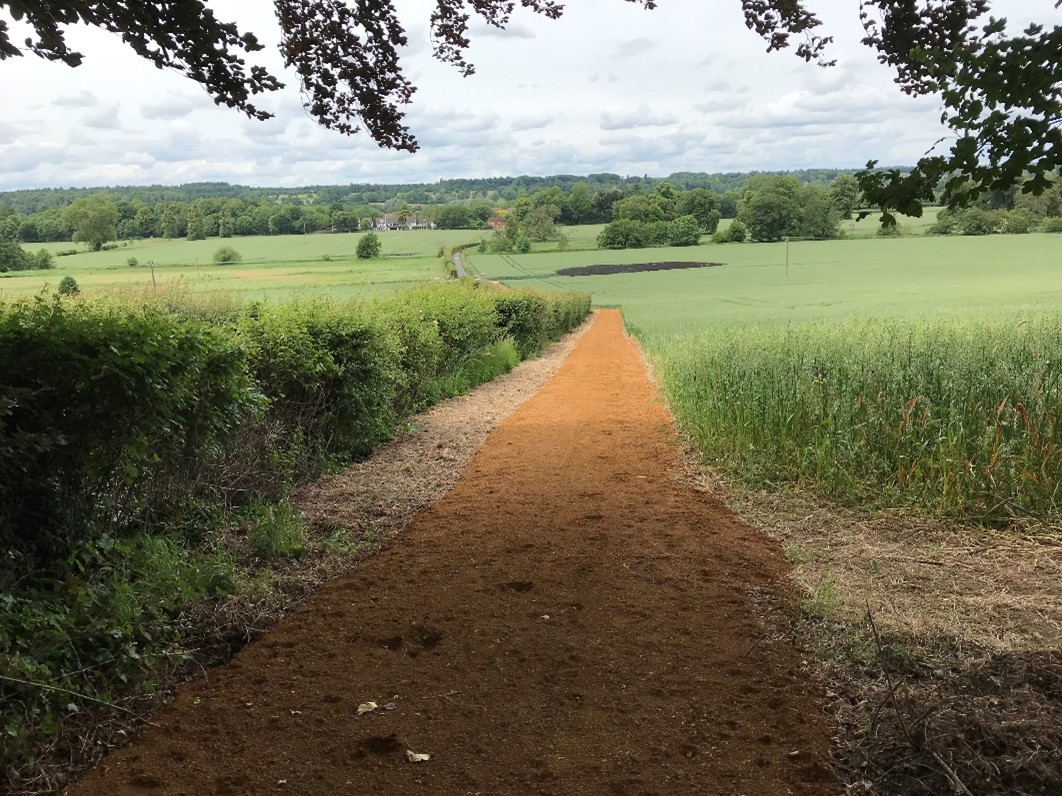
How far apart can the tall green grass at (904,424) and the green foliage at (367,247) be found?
131 feet

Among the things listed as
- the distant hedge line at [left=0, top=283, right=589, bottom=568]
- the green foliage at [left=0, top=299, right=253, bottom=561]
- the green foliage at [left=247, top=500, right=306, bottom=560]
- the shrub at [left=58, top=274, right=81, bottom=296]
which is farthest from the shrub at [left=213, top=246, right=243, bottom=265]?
the green foliage at [left=0, top=299, right=253, bottom=561]

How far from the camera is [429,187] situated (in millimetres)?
35781

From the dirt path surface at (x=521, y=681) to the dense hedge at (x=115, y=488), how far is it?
17.5 inches

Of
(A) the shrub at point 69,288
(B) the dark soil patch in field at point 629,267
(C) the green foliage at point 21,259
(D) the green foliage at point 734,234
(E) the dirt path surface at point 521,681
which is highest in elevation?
(D) the green foliage at point 734,234

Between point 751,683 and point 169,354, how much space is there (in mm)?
3531

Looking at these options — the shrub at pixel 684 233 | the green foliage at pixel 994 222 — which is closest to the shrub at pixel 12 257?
the green foliage at pixel 994 222

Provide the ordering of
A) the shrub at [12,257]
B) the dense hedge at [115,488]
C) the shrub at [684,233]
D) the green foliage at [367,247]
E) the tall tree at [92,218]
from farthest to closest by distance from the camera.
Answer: the shrub at [684,233] < the green foliage at [367,247] < the tall tree at [92,218] < the shrub at [12,257] < the dense hedge at [115,488]

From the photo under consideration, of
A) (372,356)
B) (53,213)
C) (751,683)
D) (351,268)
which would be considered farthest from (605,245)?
(751,683)

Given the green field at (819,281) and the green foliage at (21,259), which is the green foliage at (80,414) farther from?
the green field at (819,281)

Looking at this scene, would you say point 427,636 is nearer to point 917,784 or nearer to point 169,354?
point 169,354

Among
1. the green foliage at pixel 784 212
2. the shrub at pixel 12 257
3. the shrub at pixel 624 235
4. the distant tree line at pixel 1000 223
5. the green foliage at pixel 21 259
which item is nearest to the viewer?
the shrub at pixel 12 257

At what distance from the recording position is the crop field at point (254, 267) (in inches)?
726

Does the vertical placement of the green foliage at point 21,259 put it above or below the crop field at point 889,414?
above

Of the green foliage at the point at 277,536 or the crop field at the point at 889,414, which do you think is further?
the crop field at the point at 889,414
